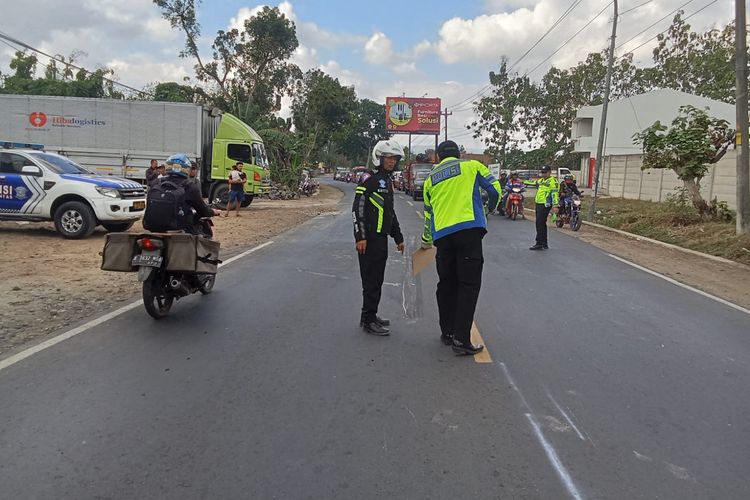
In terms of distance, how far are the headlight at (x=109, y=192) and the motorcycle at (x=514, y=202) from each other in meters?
13.0

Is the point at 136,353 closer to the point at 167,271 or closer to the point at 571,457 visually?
the point at 167,271

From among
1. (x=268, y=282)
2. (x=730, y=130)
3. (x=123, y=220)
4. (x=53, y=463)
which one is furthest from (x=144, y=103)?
(x=53, y=463)

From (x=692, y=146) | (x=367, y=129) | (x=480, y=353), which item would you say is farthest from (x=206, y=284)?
(x=367, y=129)

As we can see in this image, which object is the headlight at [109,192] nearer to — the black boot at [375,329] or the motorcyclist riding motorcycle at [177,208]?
the motorcyclist riding motorcycle at [177,208]

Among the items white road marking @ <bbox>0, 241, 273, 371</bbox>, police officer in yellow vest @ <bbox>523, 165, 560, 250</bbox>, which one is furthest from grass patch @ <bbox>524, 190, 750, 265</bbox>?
white road marking @ <bbox>0, 241, 273, 371</bbox>

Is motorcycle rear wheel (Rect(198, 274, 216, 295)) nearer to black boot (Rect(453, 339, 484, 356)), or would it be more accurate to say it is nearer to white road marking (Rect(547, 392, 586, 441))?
black boot (Rect(453, 339, 484, 356))

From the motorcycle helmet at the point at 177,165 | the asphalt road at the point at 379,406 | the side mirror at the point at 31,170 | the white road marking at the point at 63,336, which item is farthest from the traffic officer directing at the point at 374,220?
the side mirror at the point at 31,170

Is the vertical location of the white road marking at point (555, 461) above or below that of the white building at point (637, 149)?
below

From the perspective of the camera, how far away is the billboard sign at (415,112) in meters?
61.9

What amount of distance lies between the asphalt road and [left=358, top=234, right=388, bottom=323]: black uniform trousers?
0.33 m

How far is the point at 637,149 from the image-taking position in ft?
152

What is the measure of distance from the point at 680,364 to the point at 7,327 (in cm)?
622

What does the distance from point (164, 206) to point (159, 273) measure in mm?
698

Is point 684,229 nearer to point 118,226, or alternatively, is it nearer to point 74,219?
point 118,226
